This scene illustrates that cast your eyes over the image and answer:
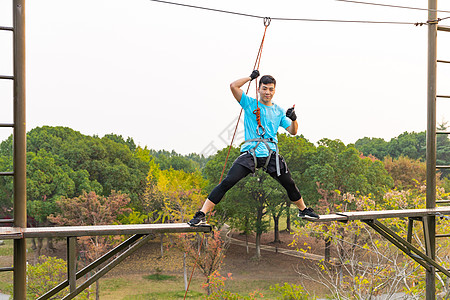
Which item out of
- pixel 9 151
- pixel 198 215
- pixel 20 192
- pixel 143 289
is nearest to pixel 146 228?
pixel 198 215

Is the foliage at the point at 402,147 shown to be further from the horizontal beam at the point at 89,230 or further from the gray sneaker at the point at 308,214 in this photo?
the horizontal beam at the point at 89,230

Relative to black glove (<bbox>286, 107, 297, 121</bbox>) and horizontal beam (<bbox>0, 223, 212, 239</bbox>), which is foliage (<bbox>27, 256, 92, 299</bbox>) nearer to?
horizontal beam (<bbox>0, 223, 212, 239</bbox>)

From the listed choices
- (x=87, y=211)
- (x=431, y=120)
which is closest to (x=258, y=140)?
(x=431, y=120)

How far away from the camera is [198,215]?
3.93 meters

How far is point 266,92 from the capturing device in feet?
13.2

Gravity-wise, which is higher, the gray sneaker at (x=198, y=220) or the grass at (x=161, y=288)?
the gray sneaker at (x=198, y=220)

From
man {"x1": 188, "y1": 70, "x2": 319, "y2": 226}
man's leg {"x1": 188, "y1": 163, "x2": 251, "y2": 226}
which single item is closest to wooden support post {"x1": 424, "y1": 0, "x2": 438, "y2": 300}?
man {"x1": 188, "y1": 70, "x2": 319, "y2": 226}

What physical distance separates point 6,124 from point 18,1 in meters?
1.18

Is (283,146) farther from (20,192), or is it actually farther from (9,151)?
(20,192)

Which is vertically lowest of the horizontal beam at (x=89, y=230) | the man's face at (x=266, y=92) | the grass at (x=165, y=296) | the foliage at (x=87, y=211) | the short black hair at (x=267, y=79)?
the grass at (x=165, y=296)

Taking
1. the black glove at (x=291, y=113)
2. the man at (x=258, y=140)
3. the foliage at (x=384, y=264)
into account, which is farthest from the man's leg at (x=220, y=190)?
the foliage at (x=384, y=264)

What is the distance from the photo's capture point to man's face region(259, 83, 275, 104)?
403cm

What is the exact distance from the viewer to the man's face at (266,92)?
13.2 feet

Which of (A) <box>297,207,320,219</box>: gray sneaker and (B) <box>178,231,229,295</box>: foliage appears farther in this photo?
(B) <box>178,231,229,295</box>: foliage
